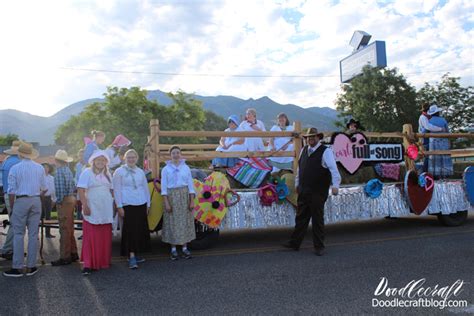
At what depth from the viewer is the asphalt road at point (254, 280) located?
3857mm

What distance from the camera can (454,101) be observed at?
25531mm

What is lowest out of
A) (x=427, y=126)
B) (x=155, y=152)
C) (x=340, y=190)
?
(x=340, y=190)

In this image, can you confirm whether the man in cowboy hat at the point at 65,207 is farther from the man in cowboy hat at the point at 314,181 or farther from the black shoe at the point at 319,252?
the black shoe at the point at 319,252

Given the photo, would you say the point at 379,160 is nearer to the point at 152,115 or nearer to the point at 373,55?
the point at 152,115

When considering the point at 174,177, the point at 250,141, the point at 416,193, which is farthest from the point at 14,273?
the point at 416,193

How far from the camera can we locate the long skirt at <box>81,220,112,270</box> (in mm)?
5242

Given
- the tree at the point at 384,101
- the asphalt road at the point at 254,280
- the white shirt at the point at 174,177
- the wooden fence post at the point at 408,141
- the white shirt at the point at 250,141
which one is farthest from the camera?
the tree at the point at 384,101

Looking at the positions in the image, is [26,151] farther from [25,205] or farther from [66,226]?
[66,226]

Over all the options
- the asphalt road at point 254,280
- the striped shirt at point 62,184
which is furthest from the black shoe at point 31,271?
the striped shirt at point 62,184

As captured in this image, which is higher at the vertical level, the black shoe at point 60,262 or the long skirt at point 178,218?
the long skirt at point 178,218

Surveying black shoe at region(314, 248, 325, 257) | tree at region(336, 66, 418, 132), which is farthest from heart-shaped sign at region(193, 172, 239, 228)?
tree at region(336, 66, 418, 132)

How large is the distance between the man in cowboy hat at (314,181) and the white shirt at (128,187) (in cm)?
226

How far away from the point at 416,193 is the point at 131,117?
22.4 meters

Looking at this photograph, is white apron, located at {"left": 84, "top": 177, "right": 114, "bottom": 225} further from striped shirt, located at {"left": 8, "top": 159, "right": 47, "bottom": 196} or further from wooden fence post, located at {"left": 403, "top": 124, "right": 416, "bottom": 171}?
wooden fence post, located at {"left": 403, "top": 124, "right": 416, "bottom": 171}
